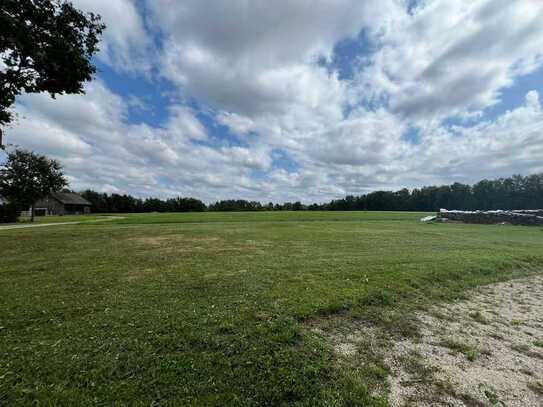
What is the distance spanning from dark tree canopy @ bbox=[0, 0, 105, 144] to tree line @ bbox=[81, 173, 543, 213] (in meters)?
79.9

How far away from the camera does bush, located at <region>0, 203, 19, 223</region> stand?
35000mm

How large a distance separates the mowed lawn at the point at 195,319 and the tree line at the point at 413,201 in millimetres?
83162

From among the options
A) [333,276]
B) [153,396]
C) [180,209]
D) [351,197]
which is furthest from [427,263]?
[351,197]

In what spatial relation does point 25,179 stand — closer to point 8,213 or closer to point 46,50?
point 8,213

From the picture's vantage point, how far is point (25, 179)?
3791 cm

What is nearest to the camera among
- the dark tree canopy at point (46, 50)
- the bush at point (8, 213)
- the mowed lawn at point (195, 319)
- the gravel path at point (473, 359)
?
the mowed lawn at point (195, 319)

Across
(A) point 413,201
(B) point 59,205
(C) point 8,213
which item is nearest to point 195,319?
(C) point 8,213

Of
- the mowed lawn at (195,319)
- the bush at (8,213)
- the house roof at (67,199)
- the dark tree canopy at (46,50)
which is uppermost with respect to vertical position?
the dark tree canopy at (46,50)

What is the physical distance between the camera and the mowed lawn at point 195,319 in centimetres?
288

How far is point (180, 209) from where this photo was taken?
9475 cm

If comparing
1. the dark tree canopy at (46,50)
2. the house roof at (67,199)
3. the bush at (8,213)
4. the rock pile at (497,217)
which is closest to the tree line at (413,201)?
the house roof at (67,199)

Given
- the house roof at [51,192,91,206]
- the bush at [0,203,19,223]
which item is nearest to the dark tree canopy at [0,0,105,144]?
the bush at [0,203,19,223]

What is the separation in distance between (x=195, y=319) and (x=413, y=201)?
354 ft

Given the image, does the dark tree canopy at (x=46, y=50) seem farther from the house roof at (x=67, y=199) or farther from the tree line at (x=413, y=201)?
the tree line at (x=413, y=201)
